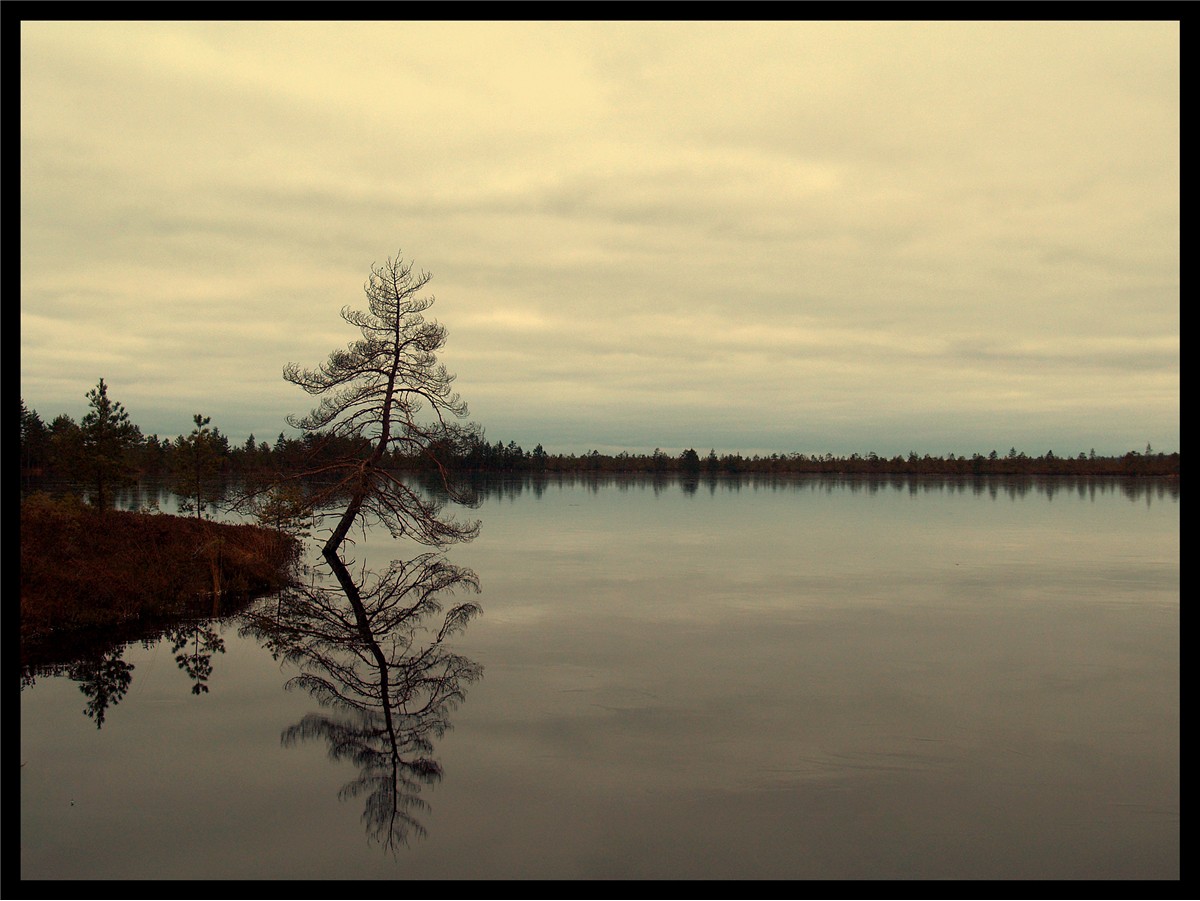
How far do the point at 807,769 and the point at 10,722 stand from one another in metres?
12.2

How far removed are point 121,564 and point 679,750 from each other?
73.6 feet

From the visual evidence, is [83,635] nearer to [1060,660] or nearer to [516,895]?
[516,895]

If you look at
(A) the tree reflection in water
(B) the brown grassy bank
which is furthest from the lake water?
(B) the brown grassy bank

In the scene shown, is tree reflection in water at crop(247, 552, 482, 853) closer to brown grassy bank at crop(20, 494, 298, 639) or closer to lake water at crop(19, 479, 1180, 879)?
lake water at crop(19, 479, 1180, 879)

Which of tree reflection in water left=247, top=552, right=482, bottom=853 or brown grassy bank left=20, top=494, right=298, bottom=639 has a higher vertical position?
brown grassy bank left=20, top=494, right=298, bottom=639

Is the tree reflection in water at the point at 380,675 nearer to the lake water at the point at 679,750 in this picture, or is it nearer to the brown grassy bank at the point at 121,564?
the lake water at the point at 679,750

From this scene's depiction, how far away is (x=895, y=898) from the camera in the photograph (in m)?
10.1

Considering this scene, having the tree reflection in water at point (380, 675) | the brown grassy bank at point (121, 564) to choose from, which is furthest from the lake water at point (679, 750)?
the brown grassy bank at point (121, 564)

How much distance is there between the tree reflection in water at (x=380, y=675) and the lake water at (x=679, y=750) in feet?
0.97

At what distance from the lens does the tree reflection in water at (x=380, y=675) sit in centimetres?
1354

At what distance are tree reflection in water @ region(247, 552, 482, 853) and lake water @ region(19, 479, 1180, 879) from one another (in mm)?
294

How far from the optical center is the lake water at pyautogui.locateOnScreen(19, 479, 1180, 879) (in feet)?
36.6

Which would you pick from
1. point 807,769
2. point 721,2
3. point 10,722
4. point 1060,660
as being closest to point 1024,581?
point 1060,660

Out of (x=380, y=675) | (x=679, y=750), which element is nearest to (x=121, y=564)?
(x=380, y=675)
